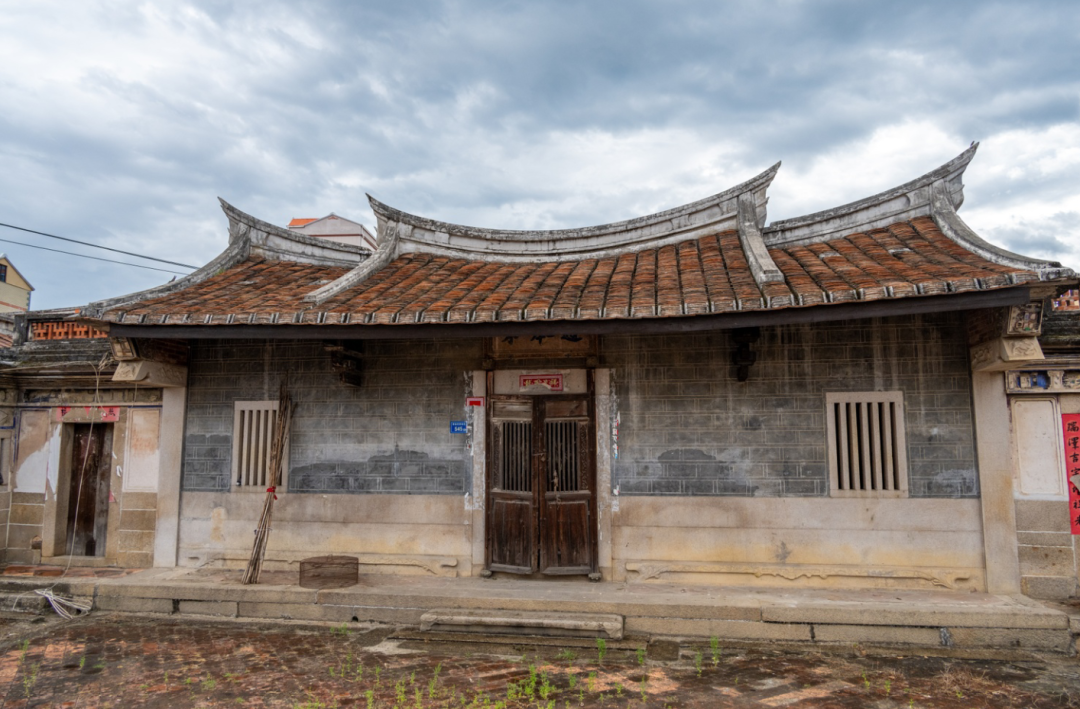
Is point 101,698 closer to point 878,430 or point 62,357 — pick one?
point 62,357

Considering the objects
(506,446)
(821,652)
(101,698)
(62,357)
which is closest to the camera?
(101,698)

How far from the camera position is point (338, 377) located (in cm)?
848

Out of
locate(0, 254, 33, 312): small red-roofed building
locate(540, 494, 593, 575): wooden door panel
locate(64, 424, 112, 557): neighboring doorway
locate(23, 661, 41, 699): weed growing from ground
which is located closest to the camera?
locate(23, 661, 41, 699): weed growing from ground

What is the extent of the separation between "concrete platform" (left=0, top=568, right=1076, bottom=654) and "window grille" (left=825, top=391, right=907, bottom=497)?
1.11m

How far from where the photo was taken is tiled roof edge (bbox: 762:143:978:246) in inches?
308

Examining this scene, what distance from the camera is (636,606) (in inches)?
263

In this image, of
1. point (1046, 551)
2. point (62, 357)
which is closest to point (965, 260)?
point (1046, 551)

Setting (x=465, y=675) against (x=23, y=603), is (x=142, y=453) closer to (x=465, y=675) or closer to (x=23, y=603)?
(x=23, y=603)

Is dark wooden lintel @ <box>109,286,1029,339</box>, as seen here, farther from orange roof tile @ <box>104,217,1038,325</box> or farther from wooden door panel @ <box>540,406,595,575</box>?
wooden door panel @ <box>540,406,595,575</box>

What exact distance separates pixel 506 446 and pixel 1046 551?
5.78 metres

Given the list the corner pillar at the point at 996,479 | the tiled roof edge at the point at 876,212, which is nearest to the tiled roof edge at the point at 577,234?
the tiled roof edge at the point at 876,212

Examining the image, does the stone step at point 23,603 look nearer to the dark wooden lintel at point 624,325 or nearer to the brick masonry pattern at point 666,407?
the brick masonry pattern at point 666,407

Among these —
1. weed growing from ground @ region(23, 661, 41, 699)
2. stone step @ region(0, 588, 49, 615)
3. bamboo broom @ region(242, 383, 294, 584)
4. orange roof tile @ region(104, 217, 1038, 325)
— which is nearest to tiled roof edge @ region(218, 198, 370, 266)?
orange roof tile @ region(104, 217, 1038, 325)

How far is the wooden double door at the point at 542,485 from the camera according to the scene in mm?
7773
